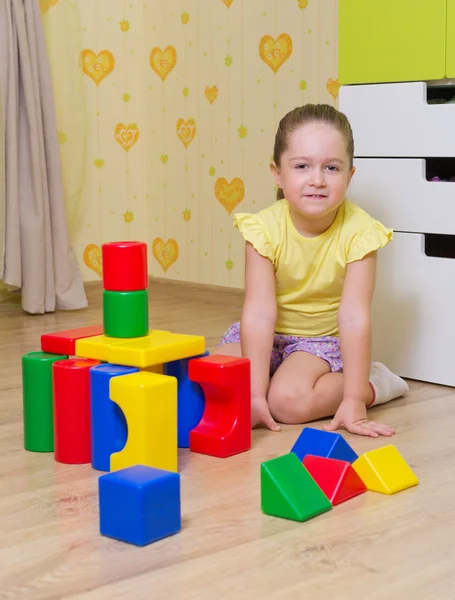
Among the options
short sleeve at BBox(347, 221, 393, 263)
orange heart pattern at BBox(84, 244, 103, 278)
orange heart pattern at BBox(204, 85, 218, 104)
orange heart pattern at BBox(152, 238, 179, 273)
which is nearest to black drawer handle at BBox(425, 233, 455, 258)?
short sleeve at BBox(347, 221, 393, 263)

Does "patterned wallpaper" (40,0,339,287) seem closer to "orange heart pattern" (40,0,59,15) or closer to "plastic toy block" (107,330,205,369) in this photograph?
"orange heart pattern" (40,0,59,15)

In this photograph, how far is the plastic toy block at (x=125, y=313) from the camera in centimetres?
138

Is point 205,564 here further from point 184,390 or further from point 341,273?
point 341,273

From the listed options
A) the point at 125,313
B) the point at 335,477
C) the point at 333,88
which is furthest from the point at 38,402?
the point at 333,88

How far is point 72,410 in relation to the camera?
1.34 m

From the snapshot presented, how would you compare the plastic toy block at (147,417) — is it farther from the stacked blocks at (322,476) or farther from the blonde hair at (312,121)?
the blonde hair at (312,121)

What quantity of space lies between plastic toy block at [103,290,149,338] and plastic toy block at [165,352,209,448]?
8 centimetres

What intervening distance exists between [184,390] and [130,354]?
5.8 inches

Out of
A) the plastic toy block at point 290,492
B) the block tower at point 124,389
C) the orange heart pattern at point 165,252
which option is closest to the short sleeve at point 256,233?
the block tower at point 124,389

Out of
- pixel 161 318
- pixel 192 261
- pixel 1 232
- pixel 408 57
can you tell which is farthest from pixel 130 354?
pixel 192 261

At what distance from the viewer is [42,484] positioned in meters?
1.26

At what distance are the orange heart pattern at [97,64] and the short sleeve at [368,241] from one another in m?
1.73

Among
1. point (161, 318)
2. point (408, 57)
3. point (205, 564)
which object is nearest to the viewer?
point (205, 564)

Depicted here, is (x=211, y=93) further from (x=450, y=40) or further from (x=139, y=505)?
(x=139, y=505)
